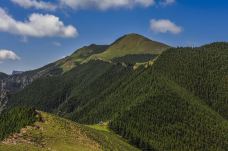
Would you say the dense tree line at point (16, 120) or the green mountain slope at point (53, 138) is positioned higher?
A: the dense tree line at point (16, 120)

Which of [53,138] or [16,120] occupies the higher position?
[16,120]

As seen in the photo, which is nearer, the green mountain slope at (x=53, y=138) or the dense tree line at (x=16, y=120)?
the green mountain slope at (x=53, y=138)

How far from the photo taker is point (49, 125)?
170 m

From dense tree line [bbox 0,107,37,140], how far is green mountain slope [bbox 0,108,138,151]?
21.9 inches

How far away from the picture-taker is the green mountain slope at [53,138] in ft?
473

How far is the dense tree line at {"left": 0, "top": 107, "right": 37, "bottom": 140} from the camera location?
513ft

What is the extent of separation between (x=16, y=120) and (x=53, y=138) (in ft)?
52.8

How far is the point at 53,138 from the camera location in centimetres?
15775

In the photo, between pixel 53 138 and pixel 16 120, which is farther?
pixel 16 120

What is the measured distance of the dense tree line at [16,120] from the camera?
156500 mm

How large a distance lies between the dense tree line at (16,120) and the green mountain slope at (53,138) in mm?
556

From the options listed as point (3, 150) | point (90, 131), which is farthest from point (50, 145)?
point (90, 131)

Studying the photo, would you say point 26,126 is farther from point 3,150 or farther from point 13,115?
point 3,150

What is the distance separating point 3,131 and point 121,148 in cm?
5410
